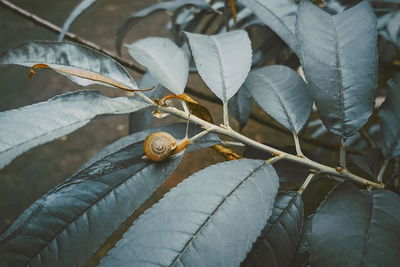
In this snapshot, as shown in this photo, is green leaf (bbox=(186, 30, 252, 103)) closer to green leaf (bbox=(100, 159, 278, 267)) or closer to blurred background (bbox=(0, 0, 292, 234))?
green leaf (bbox=(100, 159, 278, 267))

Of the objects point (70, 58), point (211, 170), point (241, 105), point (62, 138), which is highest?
point (70, 58)

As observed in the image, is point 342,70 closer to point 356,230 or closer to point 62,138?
point 356,230

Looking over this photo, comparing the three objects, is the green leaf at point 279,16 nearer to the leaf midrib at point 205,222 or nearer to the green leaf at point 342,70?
the green leaf at point 342,70

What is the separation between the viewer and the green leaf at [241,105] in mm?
840

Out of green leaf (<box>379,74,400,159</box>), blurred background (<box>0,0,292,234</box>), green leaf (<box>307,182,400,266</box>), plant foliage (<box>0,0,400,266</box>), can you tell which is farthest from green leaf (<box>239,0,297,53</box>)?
blurred background (<box>0,0,292,234</box>)

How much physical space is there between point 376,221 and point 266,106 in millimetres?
214

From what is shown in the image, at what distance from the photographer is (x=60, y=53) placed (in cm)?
48

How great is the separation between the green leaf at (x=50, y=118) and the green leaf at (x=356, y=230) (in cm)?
23

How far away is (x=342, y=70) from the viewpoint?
0.50 m

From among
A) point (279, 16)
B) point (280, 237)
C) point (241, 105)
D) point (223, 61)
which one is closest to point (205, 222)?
point (280, 237)

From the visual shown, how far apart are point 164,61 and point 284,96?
0.18 m

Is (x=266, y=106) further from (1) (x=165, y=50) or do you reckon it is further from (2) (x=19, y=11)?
(2) (x=19, y=11)

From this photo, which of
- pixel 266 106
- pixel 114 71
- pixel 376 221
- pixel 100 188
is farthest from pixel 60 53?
pixel 376 221

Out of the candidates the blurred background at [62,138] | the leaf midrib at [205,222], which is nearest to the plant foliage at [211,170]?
the leaf midrib at [205,222]
